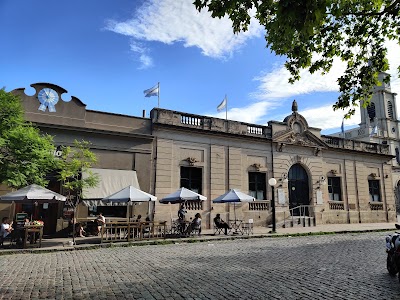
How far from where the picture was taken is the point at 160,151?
785 inches

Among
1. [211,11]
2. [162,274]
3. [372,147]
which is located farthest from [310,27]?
[372,147]

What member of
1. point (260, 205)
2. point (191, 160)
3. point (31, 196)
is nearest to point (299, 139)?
point (260, 205)

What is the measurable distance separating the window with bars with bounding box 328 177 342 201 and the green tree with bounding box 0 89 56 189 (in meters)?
22.8

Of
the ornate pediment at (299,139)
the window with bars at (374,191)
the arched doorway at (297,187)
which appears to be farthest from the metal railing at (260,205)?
the window with bars at (374,191)

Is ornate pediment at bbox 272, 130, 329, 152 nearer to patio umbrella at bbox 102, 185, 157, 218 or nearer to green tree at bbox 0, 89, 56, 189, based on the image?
patio umbrella at bbox 102, 185, 157, 218

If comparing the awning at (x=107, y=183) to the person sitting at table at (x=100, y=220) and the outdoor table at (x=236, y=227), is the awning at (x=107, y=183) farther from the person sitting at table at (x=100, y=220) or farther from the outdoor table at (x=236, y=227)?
the outdoor table at (x=236, y=227)

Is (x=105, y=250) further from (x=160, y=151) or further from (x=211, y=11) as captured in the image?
(x=211, y=11)

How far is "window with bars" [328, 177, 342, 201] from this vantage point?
89.3 feet

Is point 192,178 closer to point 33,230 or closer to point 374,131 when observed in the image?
point 33,230

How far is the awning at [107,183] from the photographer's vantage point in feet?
52.1

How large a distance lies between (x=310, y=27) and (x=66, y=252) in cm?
1150

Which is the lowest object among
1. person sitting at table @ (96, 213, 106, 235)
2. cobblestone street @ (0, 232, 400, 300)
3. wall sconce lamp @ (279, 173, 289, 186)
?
cobblestone street @ (0, 232, 400, 300)

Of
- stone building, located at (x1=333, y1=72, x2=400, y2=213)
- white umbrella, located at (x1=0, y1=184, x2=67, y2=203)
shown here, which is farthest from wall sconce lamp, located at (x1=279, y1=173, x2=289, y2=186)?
stone building, located at (x1=333, y1=72, x2=400, y2=213)

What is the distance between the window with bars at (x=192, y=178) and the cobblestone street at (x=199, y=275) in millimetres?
9136
